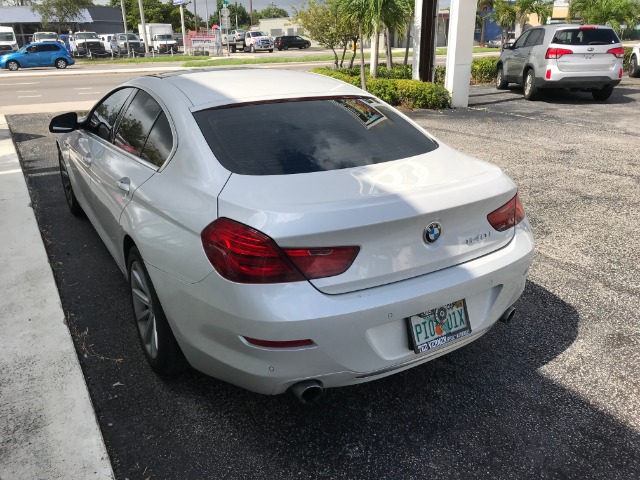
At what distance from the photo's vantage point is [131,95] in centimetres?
389

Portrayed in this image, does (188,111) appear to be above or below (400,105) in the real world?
above

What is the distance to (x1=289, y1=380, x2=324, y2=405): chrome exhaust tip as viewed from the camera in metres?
2.41

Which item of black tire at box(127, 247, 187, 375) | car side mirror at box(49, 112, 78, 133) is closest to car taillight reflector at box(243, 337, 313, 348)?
black tire at box(127, 247, 187, 375)

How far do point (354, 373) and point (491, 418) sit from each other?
0.87 metres

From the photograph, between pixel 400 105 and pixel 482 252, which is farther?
pixel 400 105

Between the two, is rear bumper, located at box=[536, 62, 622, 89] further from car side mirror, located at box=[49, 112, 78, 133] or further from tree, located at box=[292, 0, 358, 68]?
car side mirror, located at box=[49, 112, 78, 133]

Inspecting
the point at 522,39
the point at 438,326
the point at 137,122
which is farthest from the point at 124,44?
the point at 438,326

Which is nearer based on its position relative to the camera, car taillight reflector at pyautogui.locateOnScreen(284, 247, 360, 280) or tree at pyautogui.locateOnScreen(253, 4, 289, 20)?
car taillight reflector at pyautogui.locateOnScreen(284, 247, 360, 280)

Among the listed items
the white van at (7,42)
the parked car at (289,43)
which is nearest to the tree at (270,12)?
the parked car at (289,43)

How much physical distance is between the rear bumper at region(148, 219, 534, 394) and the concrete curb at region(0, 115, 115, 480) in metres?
0.64

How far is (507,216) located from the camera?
290 cm

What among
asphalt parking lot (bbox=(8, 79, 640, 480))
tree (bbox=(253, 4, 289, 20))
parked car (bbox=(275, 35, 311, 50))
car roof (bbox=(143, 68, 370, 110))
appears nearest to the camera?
asphalt parking lot (bbox=(8, 79, 640, 480))

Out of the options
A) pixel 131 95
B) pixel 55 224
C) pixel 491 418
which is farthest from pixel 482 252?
pixel 55 224

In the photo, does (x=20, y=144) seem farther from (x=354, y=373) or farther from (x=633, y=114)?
(x=633, y=114)
